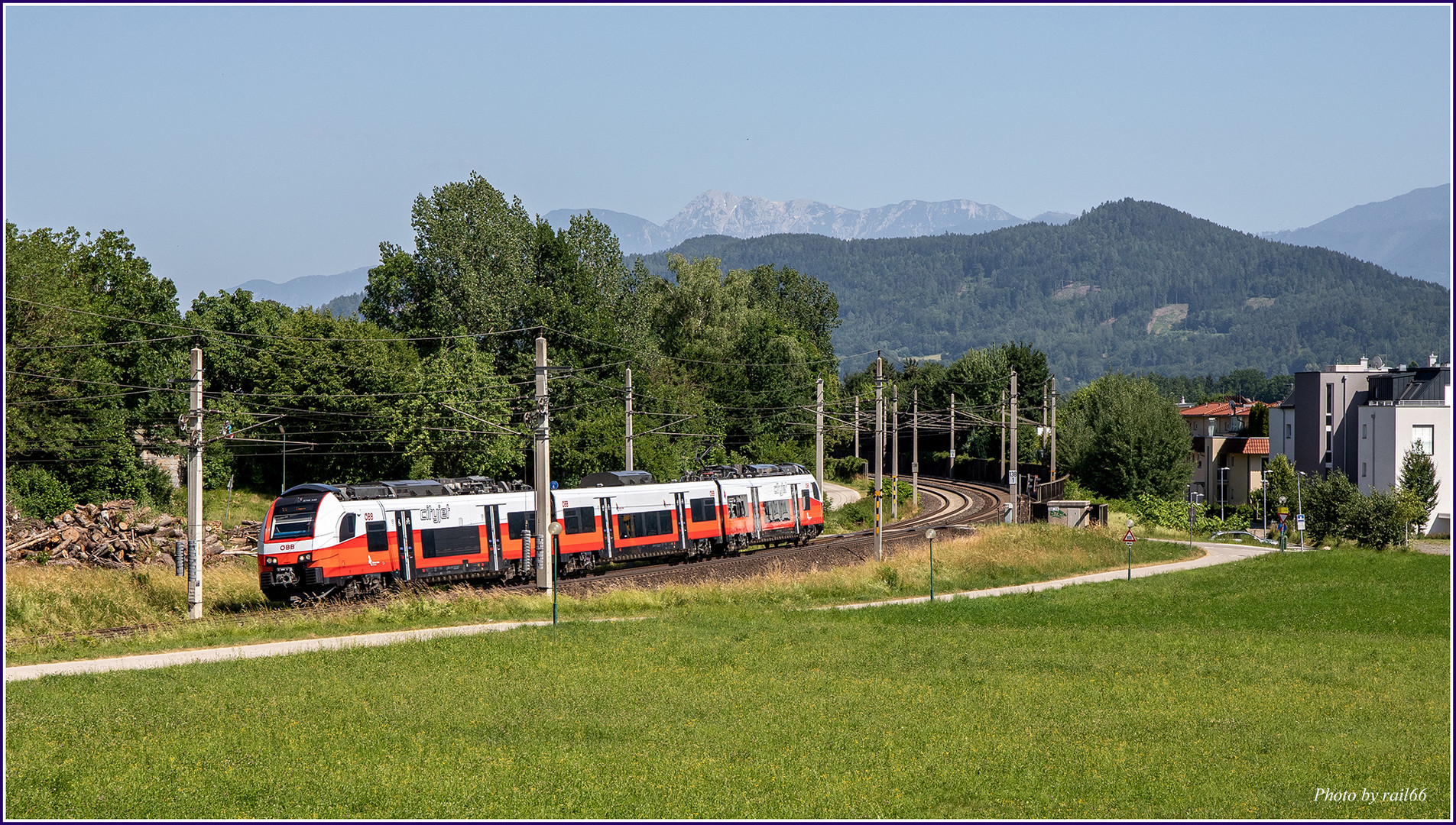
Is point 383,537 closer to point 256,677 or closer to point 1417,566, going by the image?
point 256,677

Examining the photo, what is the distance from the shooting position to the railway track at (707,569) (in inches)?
1110

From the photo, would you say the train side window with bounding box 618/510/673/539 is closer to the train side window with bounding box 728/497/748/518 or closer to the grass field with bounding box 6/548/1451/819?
the train side window with bounding box 728/497/748/518

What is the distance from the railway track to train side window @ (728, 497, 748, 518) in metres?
1.71

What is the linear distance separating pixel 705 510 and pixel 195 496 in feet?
65.5

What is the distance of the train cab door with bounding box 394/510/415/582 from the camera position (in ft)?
116

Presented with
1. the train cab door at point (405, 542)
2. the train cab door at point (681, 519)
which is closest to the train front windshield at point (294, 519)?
the train cab door at point (405, 542)

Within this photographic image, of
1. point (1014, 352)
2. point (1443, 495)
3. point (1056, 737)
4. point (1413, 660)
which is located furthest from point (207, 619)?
point (1014, 352)

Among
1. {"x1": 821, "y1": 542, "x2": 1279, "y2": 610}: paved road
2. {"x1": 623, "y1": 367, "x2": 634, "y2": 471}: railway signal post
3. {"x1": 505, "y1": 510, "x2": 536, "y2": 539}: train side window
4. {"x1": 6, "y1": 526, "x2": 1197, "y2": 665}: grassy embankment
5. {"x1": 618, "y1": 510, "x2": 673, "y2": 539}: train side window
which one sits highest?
{"x1": 623, "y1": 367, "x2": 634, "y2": 471}: railway signal post

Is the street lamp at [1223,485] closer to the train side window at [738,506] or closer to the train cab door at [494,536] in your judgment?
the train side window at [738,506]

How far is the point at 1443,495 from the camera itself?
83.8 m

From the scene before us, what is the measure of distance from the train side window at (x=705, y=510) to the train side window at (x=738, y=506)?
1.02m

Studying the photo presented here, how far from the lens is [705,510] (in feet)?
151

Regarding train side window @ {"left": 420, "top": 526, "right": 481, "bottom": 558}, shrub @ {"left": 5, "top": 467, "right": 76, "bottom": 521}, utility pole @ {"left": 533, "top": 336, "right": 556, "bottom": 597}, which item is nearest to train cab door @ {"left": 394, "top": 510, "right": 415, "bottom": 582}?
train side window @ {"left": 420, "top": 526, "right": 481, "bottom": 558}

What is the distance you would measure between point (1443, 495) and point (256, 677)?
87.9 meters
